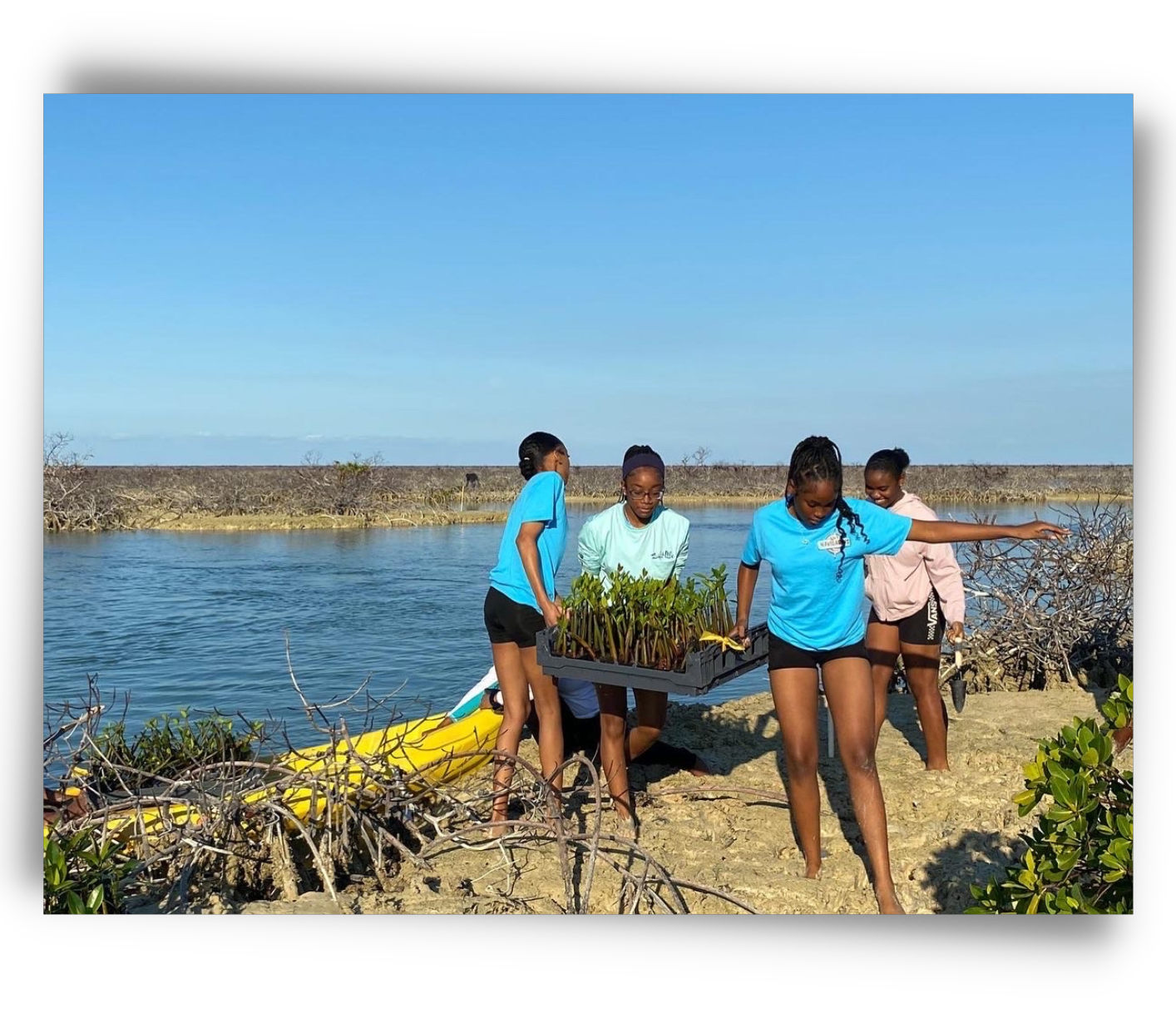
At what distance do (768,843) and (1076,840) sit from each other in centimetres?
263

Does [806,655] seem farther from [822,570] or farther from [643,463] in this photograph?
[643,463]

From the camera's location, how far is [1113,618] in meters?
9.65

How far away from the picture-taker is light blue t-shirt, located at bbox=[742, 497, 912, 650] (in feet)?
15.0

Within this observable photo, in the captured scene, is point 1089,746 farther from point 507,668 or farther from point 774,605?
point 507,668

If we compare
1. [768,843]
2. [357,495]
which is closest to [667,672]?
[768,843]

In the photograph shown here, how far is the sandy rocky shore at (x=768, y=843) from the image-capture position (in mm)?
4629

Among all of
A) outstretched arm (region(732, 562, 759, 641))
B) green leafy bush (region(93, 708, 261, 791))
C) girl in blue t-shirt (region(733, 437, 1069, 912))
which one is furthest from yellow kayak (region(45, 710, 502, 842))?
green leafy bush (region(93, 708, 261, 791))

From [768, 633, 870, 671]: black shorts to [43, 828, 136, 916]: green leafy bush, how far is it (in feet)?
9.09

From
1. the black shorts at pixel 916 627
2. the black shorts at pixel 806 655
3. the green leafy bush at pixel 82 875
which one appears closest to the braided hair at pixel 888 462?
the black shorts at pixel 916 627

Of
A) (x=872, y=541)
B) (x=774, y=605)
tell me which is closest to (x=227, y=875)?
(x=774, y=605)

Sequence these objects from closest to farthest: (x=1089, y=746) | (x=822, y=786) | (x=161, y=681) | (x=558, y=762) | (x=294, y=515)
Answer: (x=1089, y=746) < (x=558, y=762) < (x=822, y=786) < (x=161, y=681) < (x=294, y=515)

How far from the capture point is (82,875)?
387 centimetres

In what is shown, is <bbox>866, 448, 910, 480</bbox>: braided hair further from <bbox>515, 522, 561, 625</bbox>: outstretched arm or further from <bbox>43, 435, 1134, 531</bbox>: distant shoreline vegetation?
<bbox>43, 435, 1134, 531</bbox>: distant shoreline vegetation

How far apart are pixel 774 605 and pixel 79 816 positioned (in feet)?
10.8
